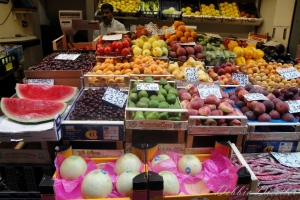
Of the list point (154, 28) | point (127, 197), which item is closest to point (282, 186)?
point (127, 197)

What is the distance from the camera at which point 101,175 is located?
56.9 inches

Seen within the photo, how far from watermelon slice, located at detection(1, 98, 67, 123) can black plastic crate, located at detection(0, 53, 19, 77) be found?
1.41m

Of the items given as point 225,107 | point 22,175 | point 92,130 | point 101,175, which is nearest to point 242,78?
point 225,107

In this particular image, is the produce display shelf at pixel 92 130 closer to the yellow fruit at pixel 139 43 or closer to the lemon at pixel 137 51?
the lemon at pixel 137 51

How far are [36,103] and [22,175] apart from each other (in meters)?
0.53

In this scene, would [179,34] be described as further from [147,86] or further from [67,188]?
[67,188]

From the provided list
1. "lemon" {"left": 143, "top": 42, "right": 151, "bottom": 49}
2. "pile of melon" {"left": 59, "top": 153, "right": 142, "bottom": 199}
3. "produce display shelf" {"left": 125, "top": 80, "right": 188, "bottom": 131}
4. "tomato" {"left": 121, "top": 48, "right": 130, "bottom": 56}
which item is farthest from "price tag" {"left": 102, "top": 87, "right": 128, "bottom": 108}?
"lemon" {"left": 143, "top": 42, "right": 151, "bottom": 49}

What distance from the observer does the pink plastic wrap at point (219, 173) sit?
57.7 inches

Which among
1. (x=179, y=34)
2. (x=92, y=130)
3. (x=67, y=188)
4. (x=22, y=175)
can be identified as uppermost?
(x=179, y=34)

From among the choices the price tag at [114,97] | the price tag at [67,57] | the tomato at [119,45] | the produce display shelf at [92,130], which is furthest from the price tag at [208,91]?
the price tag at [67,57]

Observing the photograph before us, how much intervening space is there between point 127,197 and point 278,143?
1186 mm

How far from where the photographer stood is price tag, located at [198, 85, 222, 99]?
2.06 metres

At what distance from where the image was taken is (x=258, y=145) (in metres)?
1.87

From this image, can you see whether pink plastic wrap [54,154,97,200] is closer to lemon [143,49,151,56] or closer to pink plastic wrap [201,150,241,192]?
pink plastic wrap [201,150,241,192]
